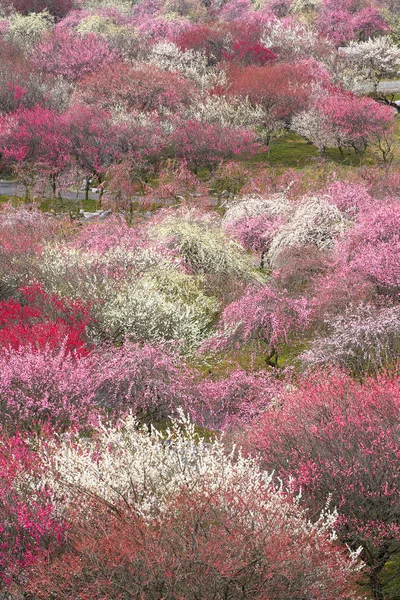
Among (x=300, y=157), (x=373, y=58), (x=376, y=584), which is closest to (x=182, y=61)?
(x=300, y=157)

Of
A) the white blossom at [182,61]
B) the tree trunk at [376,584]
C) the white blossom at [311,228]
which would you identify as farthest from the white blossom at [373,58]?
the tree trunk at [376,584]

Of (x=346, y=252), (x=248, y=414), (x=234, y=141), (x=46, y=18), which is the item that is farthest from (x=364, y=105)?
(x=46, y=18)

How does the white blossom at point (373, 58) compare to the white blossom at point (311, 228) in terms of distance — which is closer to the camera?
the white blossom at point (311, 228)

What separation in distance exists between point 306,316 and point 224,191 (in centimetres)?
1755

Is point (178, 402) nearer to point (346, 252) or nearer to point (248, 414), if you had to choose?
point (248, 414)

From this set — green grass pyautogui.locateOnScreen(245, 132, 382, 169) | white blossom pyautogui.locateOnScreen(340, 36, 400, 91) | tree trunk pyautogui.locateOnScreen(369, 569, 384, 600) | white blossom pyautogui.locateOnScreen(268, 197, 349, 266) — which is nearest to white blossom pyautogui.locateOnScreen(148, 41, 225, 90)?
green grass pyautogui.locateOnScreen(245, 132, 382, 169)

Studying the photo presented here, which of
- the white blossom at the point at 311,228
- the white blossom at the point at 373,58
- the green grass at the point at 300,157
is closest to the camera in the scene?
the white blossom at the point at 311,228

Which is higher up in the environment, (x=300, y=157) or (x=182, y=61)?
(x=182, y=61)

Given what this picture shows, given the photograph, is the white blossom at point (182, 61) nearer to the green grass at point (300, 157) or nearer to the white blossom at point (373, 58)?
the green grass at point (300, 157)

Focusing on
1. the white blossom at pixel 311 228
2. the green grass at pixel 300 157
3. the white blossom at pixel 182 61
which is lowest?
the green grass at pixel 300 157

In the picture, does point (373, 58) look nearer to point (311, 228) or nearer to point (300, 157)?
point (300, 157)

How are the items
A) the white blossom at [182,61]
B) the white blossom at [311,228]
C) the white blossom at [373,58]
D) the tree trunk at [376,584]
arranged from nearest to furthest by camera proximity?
1. the tree trunk at [376,584]
2. the white blossom at [311,228]
3. the white blossom at [182,61]
4. the white blossom at [373,58]

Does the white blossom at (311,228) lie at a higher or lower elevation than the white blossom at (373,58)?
lower

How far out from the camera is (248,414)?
15.7 metres
